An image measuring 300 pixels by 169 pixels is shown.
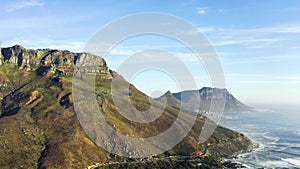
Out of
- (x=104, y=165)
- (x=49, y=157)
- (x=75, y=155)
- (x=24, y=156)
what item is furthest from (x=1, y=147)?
(x=104, y=165)

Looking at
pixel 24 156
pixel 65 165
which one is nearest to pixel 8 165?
pixel 24 156

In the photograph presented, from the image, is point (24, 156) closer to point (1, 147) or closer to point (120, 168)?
point (1, 147)

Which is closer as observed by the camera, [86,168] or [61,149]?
[86,168]

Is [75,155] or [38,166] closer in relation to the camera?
[38,166]

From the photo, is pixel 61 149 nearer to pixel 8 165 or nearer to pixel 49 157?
pixel 49 157

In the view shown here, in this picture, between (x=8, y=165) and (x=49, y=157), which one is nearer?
(x=8, y=165)

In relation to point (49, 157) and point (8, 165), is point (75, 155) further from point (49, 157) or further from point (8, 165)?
point (8, 165)

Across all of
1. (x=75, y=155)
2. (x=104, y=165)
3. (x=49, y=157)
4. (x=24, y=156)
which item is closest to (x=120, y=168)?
(x=104, y=165)
